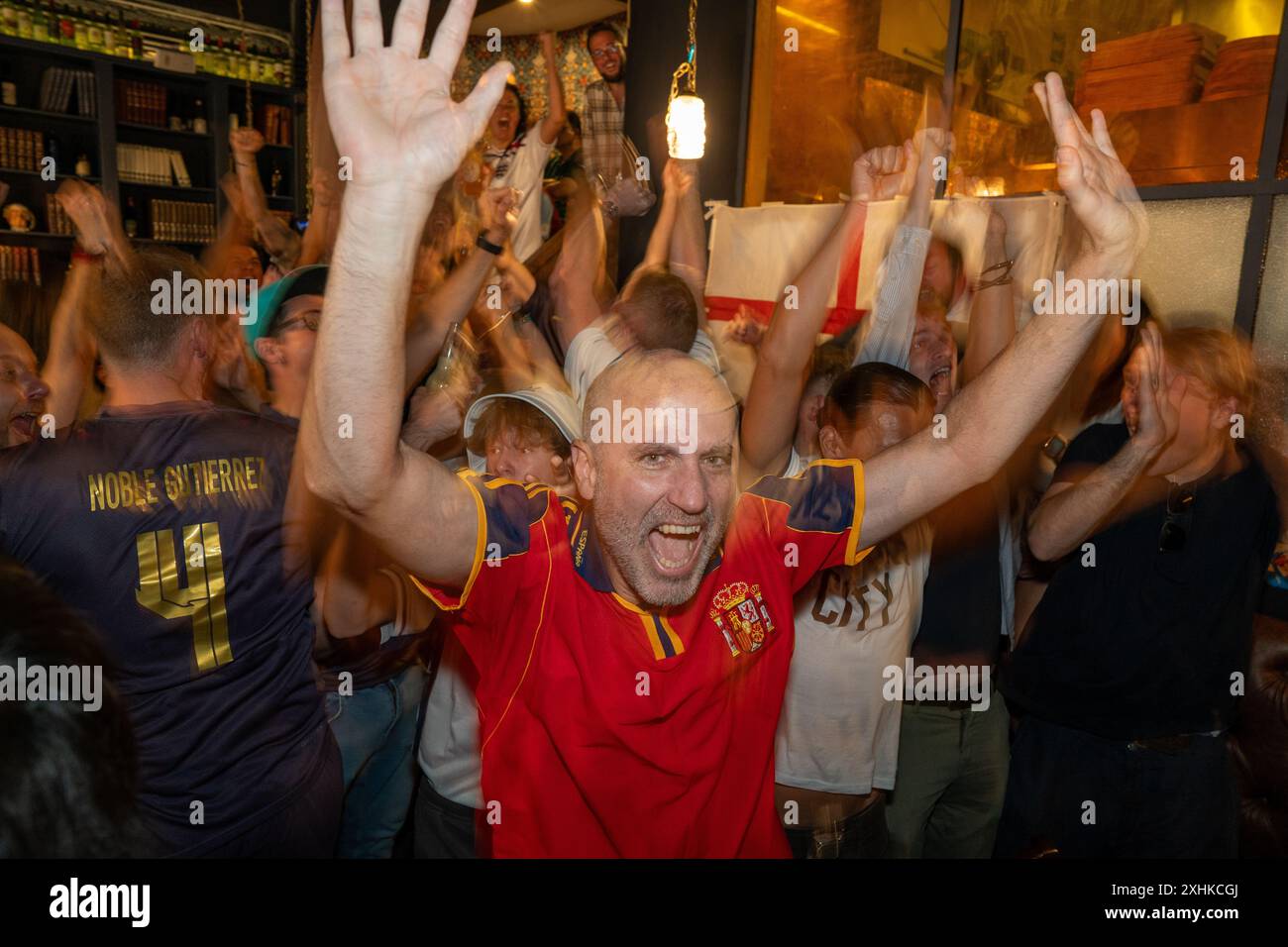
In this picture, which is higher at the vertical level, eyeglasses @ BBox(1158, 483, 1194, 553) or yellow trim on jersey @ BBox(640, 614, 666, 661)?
eyeglasses @ BBox(1158, 483, 1194, 553)

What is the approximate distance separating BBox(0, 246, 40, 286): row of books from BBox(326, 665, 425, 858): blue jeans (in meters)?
5.26

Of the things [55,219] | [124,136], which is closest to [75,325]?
[55,219]

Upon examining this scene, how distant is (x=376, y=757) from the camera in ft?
7.04

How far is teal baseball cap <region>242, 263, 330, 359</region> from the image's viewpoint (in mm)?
1955

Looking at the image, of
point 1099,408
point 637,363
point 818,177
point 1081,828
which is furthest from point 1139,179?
point 637,363

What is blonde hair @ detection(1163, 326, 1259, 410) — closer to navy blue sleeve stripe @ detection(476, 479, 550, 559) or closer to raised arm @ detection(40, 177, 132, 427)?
navy blue sleeve stripe @ detection(476, 479, 550, 559)

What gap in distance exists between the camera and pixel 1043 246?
2996 mm

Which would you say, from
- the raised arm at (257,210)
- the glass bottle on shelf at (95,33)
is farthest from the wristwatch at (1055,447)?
the glass bottle on shelf at (95,33)

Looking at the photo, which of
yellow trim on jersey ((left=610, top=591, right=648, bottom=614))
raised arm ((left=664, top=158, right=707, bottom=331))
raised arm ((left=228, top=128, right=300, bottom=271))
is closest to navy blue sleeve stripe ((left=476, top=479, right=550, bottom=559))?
yellow trim on jersey ((left=610, top=591, right=648, bottom=614))

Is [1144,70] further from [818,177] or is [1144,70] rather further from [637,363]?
[637,363]

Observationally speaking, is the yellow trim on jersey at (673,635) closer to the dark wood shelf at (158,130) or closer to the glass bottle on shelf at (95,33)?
the dark wood shelf at (158,130)

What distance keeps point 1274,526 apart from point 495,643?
1822 mm

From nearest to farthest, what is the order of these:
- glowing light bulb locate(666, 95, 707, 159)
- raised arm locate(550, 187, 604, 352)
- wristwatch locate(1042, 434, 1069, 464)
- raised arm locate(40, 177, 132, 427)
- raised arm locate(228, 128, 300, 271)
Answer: raised arm locate(40, 177, 132, 427), wristwatch locate(1042, 434, 1069, 464), raised arm locate(550, 187, 604, 352), glowing light bulb locate(666, 95, 707, 159), raised arm locate(228, 128, 300, 271)

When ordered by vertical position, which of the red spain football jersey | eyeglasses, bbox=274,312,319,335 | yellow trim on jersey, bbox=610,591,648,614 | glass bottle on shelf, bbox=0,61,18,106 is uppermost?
glass bottle on shelf, bbox=0,61,18,106
